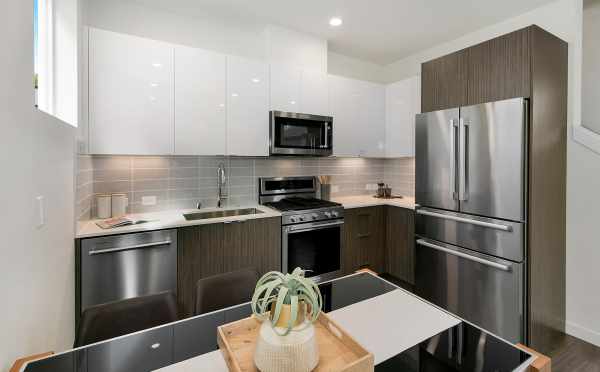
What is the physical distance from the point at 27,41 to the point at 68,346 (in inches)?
62.8

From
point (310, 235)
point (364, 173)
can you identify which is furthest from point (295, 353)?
point (364, 173)

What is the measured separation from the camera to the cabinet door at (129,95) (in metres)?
2.09

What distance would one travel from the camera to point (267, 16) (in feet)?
9.08

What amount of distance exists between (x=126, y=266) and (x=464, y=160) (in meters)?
2.64

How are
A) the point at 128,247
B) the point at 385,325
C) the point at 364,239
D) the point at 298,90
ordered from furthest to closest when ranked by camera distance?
1. the point at 364,239
2. the point at 298,90
3. the point at 128,247
4. the point at 385,325

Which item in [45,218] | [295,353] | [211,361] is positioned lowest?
[211,361]

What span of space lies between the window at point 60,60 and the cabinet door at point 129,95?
0.21 m

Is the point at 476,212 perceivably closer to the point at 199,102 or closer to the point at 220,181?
the point at 220,181

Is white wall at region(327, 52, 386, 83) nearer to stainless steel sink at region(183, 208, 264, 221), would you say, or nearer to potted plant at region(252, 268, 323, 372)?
stainless steel sink at region(183, 208, 264, 221)

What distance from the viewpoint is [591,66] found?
232 cm

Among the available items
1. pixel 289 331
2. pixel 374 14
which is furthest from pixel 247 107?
pixel 289 331

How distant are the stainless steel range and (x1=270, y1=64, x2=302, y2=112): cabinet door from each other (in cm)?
81

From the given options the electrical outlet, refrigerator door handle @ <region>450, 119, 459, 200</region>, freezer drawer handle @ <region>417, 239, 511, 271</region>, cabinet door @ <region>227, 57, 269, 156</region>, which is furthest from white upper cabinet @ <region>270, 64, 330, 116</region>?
freezer drawer handle @ <region>417, 239, 511, 271</region>

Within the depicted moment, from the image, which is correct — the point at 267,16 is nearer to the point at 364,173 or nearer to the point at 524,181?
the point at 364,173
